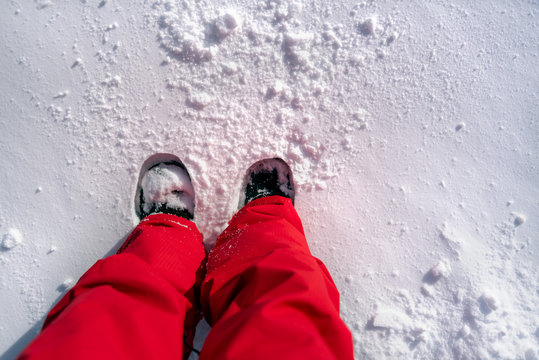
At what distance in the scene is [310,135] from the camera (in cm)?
113

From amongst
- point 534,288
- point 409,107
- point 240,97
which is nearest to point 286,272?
point 240,97

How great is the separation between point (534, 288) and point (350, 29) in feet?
4.04

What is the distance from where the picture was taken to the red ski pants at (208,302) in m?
0.62

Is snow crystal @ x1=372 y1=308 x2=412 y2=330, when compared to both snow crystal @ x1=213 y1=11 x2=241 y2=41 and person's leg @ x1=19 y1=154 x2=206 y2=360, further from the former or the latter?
snow crystal @ x1=213 y1=11 x2=241 y2=41

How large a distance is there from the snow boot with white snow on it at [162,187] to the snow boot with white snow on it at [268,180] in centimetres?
22

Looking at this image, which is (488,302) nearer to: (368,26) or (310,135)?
(310,135)

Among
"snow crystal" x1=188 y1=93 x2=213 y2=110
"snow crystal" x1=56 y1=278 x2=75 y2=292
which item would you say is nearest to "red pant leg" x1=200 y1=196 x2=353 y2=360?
"snow crystal" x1=188 y1=93 x2=213 y2=110

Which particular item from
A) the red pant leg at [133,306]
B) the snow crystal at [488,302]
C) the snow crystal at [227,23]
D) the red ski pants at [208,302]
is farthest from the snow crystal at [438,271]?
the snow crystal at [227,23]

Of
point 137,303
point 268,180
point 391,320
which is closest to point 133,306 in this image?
point 137,303

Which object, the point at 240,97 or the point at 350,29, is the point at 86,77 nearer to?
the point at 240,97

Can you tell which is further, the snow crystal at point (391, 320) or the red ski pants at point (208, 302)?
the snow crystal at point (391, 320)

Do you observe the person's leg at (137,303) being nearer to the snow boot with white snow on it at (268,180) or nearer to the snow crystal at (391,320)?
the snow boot with white snow on it at (268,180)

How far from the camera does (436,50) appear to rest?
45.8 inches

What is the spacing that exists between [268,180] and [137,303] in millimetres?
623
